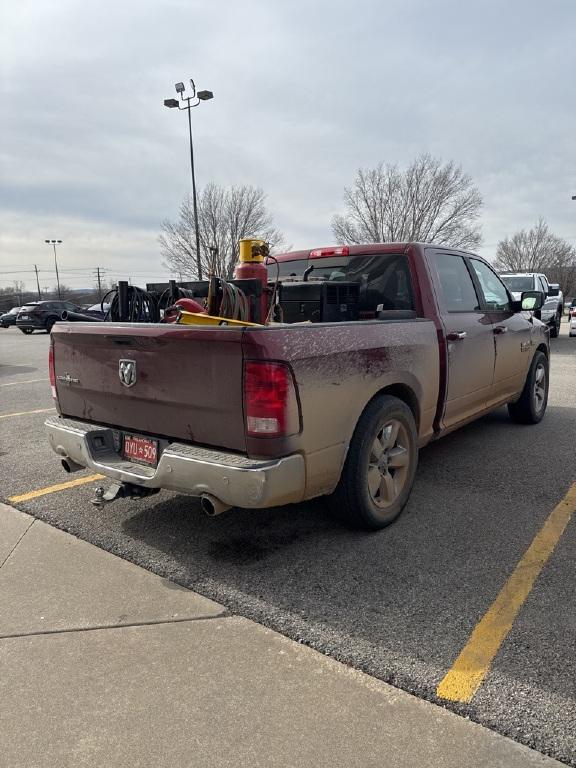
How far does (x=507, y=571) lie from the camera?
2.97m

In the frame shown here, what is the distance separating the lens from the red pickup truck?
268cm

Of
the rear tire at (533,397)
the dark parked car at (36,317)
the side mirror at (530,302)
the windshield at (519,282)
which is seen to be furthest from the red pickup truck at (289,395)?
the dark parked car at (36,317)

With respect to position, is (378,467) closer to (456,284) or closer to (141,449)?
(141,449)

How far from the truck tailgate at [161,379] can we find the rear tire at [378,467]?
2.55 feet

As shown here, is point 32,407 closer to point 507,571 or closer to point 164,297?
point 164,297

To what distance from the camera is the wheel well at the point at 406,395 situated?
3600 millimetres

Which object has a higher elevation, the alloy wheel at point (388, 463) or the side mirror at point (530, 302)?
the side mirror at point (530, 302)

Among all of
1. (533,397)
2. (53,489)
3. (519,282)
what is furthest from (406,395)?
(519,282)

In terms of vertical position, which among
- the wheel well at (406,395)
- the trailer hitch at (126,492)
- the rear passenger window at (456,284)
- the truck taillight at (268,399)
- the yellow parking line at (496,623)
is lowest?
the yellow parking line at (496,623)

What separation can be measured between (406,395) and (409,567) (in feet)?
3.84

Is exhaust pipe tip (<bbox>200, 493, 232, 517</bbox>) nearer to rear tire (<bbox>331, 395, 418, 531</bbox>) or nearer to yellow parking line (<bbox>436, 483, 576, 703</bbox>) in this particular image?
rear tire (<bbox>331, 395, 418, 531</bbox>)

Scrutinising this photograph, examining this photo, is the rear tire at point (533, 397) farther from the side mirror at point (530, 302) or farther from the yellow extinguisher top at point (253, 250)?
the yellow extinguisher top at point (253, 250)

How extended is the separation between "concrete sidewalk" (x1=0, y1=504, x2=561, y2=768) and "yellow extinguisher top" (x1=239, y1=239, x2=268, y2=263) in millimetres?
2475

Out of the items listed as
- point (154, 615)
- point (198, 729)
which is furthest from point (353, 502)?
point (198, 729)
